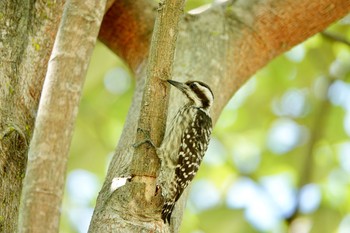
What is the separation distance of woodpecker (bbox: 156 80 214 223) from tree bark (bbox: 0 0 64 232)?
0.83 m

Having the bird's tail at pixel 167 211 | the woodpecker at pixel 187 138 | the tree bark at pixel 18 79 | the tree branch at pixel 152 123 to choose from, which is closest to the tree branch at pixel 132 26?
the woodpecker at pixel 187 138

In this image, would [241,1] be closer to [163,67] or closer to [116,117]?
[163,67]

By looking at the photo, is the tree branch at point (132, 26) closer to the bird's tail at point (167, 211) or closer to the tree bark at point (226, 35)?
the tree bark at point (226, 35)

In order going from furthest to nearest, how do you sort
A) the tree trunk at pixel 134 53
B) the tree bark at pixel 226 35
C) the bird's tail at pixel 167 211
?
1. the tree bark at pixel 226 35
2. the bird's tail at pixel 167 211
3. the tree trunk at pixel 134 53

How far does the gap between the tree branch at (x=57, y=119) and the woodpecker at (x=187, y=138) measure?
112 cm

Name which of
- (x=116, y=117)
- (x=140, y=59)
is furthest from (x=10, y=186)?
(x=116, y=117)

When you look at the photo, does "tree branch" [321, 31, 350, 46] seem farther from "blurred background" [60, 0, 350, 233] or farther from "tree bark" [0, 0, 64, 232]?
"tree bark" [0, 0, 64, 232]

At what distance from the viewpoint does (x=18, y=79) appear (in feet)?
12.6

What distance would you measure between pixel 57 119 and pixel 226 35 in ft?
7.35

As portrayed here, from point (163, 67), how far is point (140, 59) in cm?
138

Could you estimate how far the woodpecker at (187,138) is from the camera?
4656 millimetres

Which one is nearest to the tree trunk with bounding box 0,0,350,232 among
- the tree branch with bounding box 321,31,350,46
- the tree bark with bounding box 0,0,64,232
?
the tree bark with bounding box 0,0,64,232

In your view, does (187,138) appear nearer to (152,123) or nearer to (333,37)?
(152,123)

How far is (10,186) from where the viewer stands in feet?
11.6
